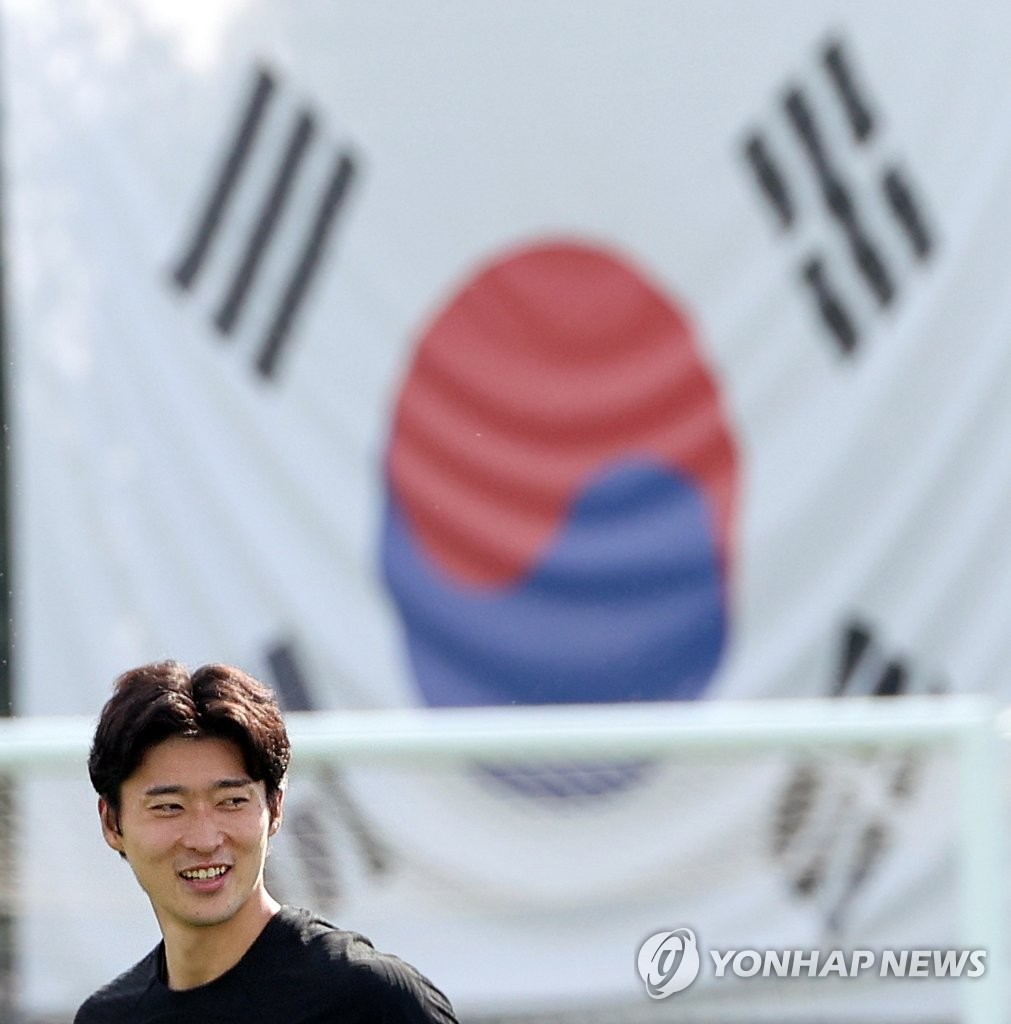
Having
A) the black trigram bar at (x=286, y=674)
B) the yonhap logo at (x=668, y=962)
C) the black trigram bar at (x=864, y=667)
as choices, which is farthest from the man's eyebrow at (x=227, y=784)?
the black trigram bar at (x=864, y=667)

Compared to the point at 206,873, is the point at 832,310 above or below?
above

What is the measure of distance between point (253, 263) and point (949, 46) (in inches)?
62.5

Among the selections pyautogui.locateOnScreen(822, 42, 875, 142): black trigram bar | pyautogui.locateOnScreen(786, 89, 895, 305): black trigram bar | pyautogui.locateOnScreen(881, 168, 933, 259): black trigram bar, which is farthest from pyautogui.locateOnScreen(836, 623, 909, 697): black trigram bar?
pyautogui.locateOnScreen(822, 42, 875, 142): black trigram bar

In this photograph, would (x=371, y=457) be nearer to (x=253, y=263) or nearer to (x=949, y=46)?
(x=253, y=263)

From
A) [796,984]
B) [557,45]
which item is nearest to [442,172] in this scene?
[557,45]

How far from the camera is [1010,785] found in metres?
3.17

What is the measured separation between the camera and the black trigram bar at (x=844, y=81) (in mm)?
4594

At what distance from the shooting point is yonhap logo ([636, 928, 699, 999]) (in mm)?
2748

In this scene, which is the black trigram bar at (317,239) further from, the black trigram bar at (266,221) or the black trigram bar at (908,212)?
the black trigram bar at (908,212)

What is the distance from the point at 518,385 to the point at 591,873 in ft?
3.50

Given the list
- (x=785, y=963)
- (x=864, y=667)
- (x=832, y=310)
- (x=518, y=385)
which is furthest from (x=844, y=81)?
(x=785, y=963)

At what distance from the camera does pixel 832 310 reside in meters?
4.58

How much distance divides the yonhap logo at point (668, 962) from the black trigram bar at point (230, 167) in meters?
2.10

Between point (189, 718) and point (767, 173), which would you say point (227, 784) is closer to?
point (189, 718)
